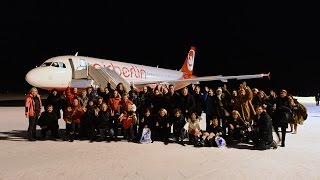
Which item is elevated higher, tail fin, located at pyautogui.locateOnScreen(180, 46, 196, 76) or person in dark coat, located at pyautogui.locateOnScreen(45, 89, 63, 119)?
tail fin, located at pyautogui.locateOnScreen(180, 46, 196, 76)

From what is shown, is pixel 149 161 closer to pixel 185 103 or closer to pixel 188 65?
pixel 185 103

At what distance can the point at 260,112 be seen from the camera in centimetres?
865

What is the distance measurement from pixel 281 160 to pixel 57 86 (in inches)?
559

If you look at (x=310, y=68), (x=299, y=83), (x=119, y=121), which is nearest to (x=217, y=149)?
(x=119, y=121)

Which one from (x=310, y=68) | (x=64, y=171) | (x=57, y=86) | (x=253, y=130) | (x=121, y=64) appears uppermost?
(x=310, y=68)

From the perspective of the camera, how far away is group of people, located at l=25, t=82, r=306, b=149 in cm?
917

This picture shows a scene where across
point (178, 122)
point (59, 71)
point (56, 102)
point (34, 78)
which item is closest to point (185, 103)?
point (178, 122)

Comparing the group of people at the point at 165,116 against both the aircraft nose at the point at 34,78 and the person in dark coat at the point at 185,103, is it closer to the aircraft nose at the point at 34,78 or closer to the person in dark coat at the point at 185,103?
the person in dark coat at the point at 185,103

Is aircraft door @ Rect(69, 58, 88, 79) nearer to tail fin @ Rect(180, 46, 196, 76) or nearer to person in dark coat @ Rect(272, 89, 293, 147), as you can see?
person in dark coat @ Rect(272, 89, 293, 147)

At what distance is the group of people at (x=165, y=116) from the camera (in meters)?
9.17

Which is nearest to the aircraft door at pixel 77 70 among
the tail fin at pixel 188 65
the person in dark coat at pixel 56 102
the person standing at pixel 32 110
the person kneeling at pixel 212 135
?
the person in dark coat at pixel 56 102

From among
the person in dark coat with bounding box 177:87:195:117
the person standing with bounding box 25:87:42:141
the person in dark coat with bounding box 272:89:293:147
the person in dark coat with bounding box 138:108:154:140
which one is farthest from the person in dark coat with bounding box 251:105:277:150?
the person standing with bounding box 25:87:42:141

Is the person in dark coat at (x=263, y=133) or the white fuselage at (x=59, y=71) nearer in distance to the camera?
the person in dark coat at (x=263, y=133)

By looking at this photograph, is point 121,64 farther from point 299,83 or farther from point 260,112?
point 299,83
